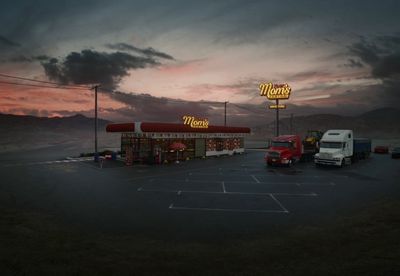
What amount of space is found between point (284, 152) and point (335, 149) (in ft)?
21.7

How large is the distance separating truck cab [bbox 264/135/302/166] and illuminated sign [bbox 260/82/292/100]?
2134 centimetres

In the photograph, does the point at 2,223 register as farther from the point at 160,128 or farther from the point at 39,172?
the point at 160,128

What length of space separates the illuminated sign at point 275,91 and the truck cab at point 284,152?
21.3 m

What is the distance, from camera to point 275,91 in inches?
2381

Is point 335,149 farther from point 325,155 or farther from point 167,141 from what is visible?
point 167,141

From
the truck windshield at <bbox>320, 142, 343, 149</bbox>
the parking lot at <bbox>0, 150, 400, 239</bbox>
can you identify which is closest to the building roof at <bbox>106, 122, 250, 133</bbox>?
the parking lot at <bbox>0, 150, 400, 239</bbox>

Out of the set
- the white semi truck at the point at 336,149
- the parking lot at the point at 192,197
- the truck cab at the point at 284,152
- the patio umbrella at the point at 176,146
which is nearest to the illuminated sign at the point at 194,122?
the patio umbrella at the point at 176,146

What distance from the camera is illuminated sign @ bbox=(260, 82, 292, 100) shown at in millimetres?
60000

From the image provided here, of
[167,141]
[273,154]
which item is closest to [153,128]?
[167,141]

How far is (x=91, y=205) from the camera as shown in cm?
1844

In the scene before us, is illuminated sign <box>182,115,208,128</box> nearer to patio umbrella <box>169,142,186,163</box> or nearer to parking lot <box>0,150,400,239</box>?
patio umbrella <box>169,142,186,163</box>

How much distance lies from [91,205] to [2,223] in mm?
4951

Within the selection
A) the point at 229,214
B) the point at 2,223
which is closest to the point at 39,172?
the point at 2,223

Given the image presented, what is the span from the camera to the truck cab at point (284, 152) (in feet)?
124
